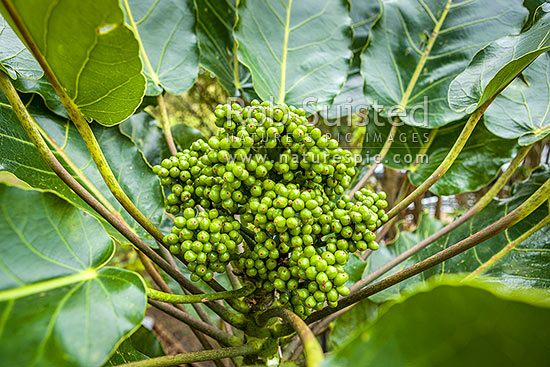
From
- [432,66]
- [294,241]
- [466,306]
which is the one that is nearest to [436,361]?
[466,306]

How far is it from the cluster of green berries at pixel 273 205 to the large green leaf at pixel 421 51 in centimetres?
38

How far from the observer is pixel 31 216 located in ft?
1.21

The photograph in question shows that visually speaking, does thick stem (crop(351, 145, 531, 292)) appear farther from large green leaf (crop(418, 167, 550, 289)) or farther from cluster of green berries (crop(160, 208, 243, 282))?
cluster of green berries (crop(160, 208, 243, 282))

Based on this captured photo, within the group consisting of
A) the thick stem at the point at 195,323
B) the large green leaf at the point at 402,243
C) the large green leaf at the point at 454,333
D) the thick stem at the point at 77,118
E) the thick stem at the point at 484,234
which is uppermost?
the thick stem at the point at 77,118

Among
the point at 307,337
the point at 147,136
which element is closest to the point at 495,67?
the point at 307,337

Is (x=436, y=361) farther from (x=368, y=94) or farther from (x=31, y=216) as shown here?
(x=368, y=94)

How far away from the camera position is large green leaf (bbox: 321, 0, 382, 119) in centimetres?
90

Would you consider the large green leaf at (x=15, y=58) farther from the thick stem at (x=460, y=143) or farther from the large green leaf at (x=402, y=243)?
the large green leaf at (x=402, y=243)

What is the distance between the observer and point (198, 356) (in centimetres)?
46

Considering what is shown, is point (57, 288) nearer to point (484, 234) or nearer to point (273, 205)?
point (273, 205)

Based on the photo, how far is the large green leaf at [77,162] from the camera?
Result: 1.73 ft

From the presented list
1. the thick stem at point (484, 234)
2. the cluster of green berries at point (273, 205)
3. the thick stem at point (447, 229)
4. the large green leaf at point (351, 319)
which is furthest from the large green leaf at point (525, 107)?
the large green leaf at point (351, 319)

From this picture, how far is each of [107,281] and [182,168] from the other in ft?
0.55

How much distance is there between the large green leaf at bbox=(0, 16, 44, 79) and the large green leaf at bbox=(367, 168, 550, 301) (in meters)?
0.80
